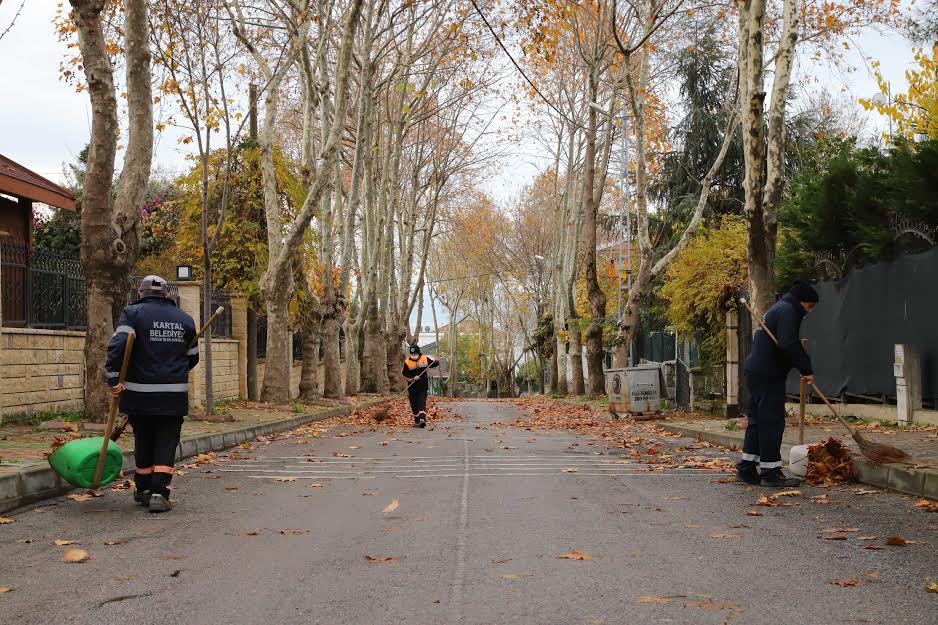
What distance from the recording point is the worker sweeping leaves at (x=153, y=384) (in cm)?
809

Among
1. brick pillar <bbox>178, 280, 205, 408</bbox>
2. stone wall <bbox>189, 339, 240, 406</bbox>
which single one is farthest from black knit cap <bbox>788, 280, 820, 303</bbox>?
stone wall <bbox>189, 339, 240, 406</bbox>

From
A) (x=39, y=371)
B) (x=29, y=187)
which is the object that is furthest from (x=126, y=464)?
(x=29, y=187)

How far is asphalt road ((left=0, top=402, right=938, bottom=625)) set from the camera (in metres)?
4.70

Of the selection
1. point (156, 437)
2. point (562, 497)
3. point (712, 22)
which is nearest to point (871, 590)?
point (562, 497)

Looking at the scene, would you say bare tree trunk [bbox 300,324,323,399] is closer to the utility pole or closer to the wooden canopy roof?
the utility pole

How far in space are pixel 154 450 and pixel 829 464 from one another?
20.6 feet

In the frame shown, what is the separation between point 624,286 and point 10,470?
21.4m

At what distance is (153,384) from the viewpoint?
822 centimetres

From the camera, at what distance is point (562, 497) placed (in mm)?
8586

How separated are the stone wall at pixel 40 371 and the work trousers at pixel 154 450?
20.6ft

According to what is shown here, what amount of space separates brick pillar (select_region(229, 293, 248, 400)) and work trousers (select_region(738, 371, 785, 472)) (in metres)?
17.4

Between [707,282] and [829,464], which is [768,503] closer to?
[829,464]

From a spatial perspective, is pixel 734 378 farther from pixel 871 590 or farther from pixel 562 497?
pixel 871 590

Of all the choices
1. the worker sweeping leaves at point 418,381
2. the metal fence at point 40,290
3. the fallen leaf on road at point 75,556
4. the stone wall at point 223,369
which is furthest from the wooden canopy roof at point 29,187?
the fallen leaf on road at point 75,556
